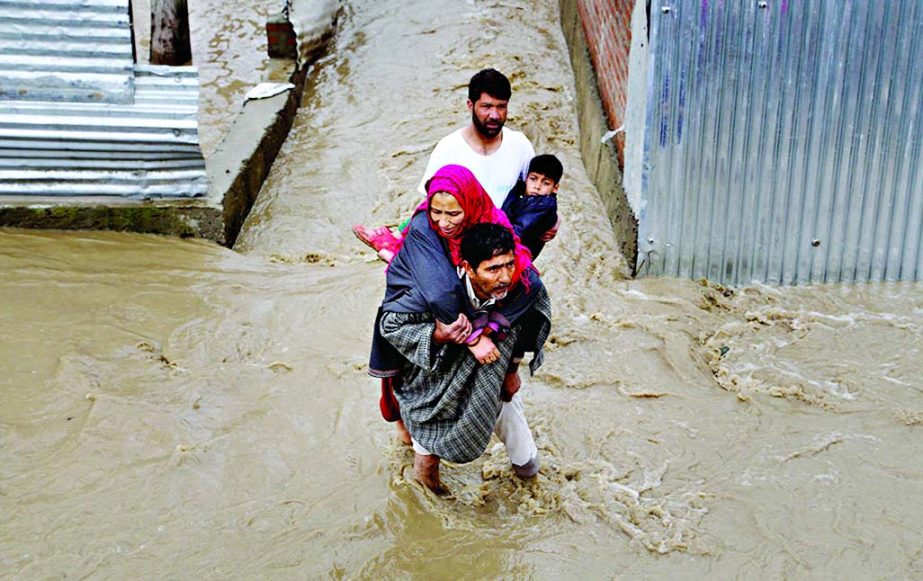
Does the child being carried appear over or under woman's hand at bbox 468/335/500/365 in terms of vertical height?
over

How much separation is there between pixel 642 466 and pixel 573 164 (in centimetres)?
402

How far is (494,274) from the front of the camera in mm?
3676

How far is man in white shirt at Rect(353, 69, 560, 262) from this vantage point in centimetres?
440

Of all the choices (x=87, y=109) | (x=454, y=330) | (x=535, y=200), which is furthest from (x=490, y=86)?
(x=87, y=109)

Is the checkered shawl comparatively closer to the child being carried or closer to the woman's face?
the woman's face

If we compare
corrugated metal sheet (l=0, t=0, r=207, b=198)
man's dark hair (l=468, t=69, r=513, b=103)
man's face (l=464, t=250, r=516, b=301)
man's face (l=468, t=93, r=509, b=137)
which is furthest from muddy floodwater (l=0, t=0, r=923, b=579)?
man's dark hair (l=468, t=69, r=513, b=103)

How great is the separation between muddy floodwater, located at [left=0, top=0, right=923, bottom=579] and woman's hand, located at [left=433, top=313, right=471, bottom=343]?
0.90 m

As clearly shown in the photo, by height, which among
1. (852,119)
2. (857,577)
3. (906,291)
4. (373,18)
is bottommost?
(857,577)

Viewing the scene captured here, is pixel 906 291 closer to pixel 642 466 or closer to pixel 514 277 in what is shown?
pixel 642 466

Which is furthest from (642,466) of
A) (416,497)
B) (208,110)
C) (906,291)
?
(208,110)

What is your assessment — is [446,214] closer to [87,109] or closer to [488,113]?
[488,113]

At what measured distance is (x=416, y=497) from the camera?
172 inches

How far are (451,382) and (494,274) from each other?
19.4 inches

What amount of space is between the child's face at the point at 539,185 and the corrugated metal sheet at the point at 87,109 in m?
3.02
